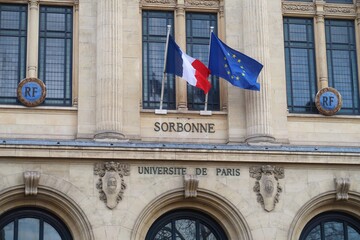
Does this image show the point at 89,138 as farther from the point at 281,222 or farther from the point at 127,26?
the point at 281,222

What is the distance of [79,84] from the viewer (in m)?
32.3

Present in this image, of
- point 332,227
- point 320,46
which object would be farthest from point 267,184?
point 320,46

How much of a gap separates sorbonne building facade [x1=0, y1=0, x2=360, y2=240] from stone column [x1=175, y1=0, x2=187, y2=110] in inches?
1.9

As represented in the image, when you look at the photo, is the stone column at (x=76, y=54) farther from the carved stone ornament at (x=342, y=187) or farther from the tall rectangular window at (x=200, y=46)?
the carved stone ornament at (x=342, y=187)

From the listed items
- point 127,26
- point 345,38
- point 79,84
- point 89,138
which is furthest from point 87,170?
point 345,38

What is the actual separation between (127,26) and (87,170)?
5818 mm

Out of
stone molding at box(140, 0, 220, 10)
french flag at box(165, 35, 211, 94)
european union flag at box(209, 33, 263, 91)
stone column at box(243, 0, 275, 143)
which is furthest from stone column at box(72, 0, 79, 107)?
stone column at box(243, 0, 275, 143)

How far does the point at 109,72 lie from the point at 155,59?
2.29 metres

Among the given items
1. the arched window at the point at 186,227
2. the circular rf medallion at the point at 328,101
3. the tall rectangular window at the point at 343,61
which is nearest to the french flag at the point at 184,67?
the circular rf medallion at the point at 328,101

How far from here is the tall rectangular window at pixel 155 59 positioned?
33.1m

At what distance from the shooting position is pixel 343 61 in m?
34.7

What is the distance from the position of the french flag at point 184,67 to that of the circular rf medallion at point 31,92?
14.8ft

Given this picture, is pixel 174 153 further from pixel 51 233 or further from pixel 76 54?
pixel 76 54

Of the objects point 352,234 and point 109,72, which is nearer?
point 109,72
